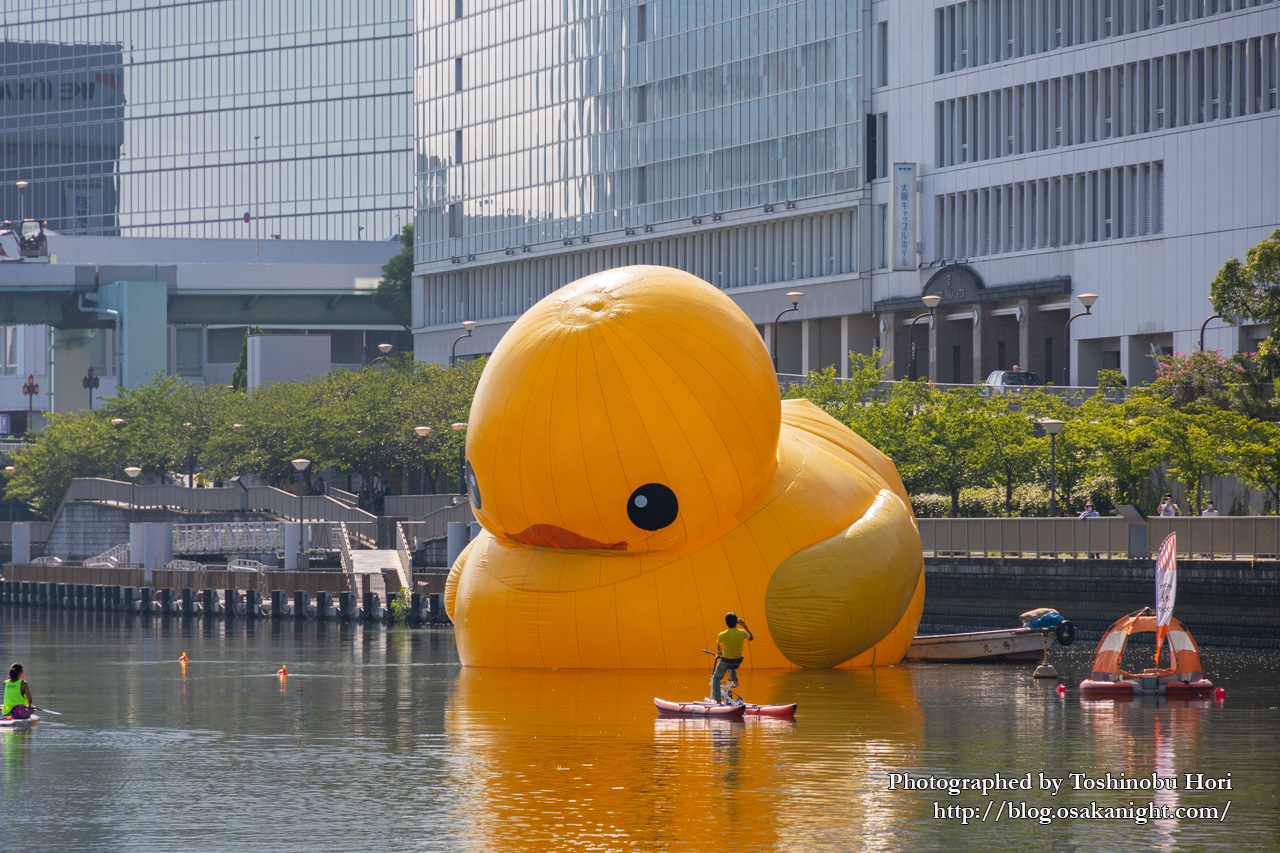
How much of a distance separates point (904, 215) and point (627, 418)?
5774cm

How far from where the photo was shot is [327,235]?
5979 inches

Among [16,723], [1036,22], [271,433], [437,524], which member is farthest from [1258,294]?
[271,433]

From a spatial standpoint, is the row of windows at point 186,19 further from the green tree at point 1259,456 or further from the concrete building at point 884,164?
the green tree at point 1259,456

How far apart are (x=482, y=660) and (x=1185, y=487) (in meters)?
25.6

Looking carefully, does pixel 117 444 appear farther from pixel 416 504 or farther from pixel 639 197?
pixel 639 197

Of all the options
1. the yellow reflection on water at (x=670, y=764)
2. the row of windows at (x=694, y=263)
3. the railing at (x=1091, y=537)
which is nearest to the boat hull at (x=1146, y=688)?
the yellow reflection on water at (x=670, y=764)

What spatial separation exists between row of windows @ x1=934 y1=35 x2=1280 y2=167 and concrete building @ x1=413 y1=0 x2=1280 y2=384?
0.09 metres

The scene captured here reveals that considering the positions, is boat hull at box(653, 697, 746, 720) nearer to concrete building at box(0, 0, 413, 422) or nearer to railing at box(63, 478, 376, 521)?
railing at box(63, 478, 376, 521)

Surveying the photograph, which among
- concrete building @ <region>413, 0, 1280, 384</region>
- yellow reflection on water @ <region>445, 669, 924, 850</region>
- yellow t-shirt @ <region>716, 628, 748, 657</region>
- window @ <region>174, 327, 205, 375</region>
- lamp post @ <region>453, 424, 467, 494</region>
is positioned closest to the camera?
yellow reflection on water @ <region>445, 669, 924, 850</region>

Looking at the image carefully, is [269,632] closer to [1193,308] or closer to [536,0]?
[1193,308]

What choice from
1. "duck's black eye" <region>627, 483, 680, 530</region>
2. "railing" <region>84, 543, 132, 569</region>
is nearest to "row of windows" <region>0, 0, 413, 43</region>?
"railing" <region>84, 543, 132, 569</region>

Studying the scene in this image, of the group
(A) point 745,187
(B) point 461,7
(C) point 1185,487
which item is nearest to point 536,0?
(B) point 461,7

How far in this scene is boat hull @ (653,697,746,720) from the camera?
26375mm

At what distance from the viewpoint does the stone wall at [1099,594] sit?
4025 centimetres
